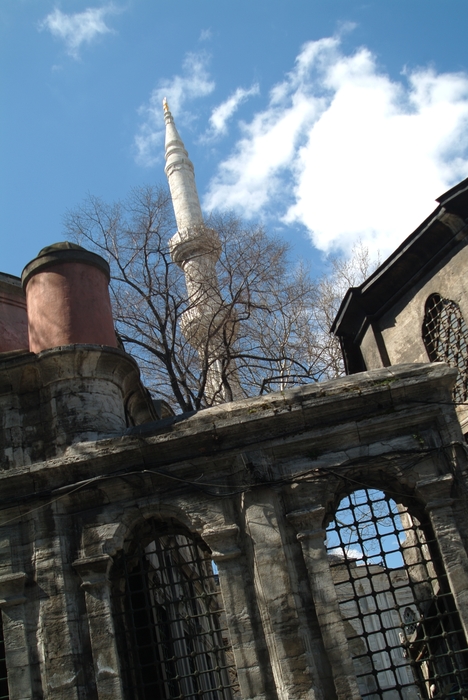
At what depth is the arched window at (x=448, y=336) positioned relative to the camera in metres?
9.84

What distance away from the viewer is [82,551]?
6.98m

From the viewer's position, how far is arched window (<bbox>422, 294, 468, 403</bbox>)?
984cm

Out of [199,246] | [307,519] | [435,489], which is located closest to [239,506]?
[307,519]

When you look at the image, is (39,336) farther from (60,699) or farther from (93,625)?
(60,699)

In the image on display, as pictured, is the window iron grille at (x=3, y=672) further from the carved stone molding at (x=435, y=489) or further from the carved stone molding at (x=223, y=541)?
the carved stone molding at (x=435, y=489)

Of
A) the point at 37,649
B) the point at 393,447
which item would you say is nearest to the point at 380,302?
the point at 393,447

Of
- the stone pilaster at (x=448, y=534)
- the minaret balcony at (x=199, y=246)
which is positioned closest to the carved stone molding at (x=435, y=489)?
the stone pilaster at (x=448, y=534)

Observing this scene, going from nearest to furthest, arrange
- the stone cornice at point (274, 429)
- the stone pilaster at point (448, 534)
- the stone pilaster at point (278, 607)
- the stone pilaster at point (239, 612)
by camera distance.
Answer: the stone pilaster at point (278, 607), the stone pilaster at point (239, 612), the stone pilaster at point (448, 534), the stone cornice at point (274, 429)

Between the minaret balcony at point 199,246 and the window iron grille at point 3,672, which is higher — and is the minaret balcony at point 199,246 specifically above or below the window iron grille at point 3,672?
above

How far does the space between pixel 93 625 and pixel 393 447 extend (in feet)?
10.7

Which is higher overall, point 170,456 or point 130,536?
point 170,456

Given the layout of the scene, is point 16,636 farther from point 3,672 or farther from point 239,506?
point 239,506

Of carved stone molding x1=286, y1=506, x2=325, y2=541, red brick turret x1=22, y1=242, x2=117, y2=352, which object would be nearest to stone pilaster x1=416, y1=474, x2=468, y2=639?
carved stone molding x1=286, y1=506, x2=325, y2=541

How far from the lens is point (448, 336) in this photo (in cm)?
1016
